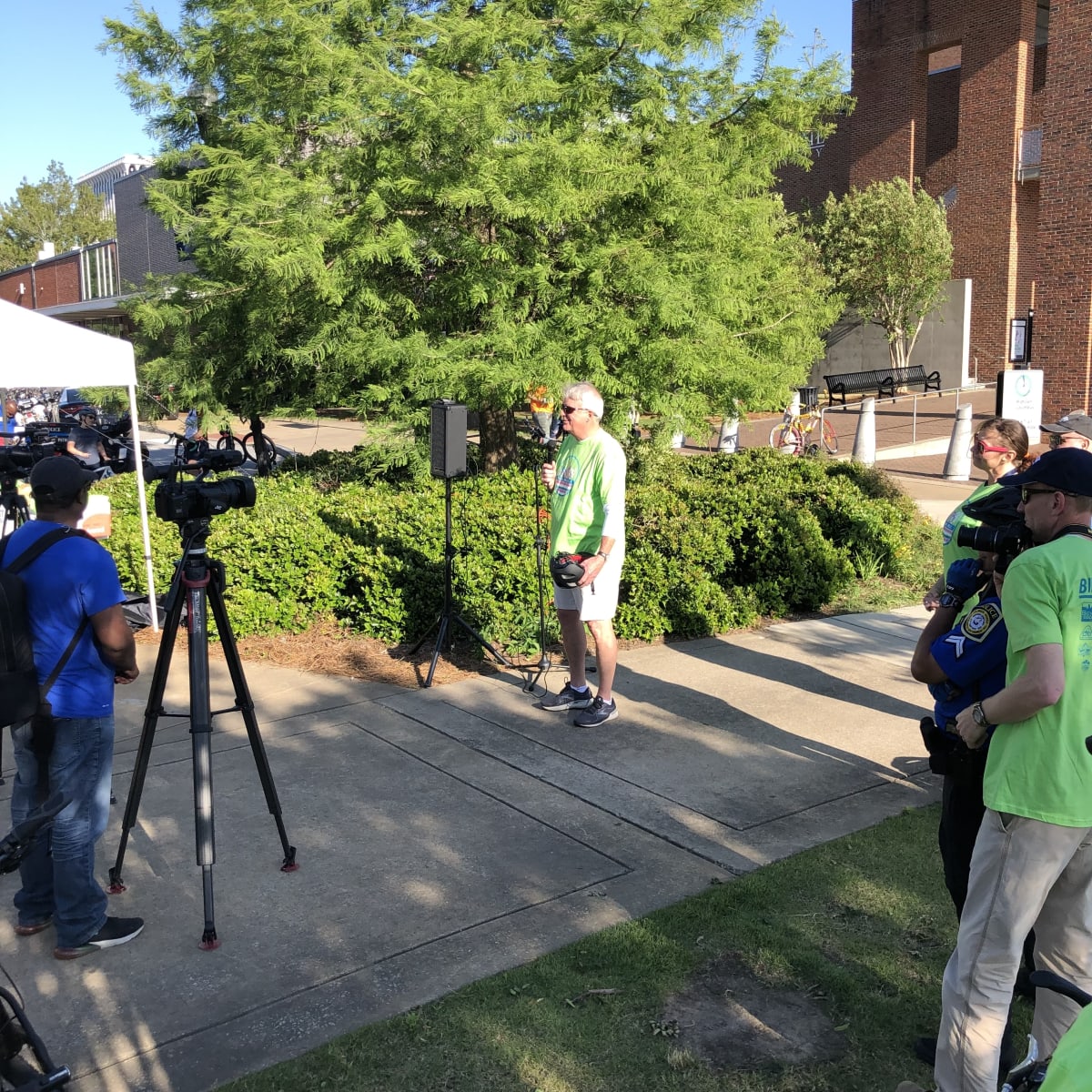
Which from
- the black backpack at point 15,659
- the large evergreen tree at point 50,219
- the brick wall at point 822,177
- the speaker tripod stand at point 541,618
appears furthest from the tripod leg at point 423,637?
the large evergreen tree at point 50,219

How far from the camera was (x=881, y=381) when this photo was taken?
31.8 metres

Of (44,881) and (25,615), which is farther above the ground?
(25,615)

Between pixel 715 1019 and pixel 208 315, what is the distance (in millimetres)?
8184

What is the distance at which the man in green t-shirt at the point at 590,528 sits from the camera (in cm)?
579

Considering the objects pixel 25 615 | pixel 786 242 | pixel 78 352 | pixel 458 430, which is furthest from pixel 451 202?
pixel 25 615

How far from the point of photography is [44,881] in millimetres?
3912

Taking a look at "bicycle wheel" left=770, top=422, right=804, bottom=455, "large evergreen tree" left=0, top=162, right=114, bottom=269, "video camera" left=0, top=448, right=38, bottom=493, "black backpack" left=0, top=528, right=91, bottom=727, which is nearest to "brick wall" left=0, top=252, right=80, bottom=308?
"large evergreen tree" left=0, top=162, right=114, bottom=269

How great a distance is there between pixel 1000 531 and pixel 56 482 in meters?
3.03

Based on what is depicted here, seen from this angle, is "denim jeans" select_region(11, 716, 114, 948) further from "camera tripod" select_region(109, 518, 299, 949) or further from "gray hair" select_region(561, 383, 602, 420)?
"gray hair" select_region(561, 383, 602, 420)

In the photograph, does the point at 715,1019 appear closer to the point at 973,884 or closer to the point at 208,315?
the point at 973,884

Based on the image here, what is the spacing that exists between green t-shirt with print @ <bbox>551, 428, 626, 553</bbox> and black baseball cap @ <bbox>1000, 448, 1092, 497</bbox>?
3153 mm

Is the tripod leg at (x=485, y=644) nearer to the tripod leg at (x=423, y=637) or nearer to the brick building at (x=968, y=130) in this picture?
the tripod leg at (x=423, y=637)

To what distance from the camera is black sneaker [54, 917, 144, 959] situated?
3.76 metres

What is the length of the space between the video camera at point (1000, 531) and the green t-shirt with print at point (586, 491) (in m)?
2.75
